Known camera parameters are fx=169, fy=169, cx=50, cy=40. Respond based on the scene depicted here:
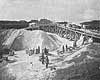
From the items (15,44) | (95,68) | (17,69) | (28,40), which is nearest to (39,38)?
(28,40)

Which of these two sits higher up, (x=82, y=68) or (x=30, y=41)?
(x=82, y=68)

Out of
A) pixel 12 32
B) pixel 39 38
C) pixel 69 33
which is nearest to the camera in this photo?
pixel 39 38

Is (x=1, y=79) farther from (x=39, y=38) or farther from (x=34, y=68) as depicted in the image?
(x=39, y=38)

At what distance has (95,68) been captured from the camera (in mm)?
16656

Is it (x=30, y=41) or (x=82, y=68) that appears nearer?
(x=82, y=68)

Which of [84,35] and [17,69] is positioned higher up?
[84,35]

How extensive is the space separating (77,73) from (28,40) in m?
15.9

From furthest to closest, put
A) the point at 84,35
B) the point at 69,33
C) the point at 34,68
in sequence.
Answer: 1. the point at 69,33
2. the point at 84,35
3. the point at 34,68

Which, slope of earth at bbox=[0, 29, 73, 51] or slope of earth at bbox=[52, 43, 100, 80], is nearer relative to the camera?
slope of earth at bbox=[52, 43, 100, 80]

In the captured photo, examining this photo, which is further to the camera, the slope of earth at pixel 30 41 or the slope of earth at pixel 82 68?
the slope of earth at pixel 30 41

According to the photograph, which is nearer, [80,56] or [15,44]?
[80,56]

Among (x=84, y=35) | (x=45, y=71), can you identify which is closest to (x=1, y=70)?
(x=45, y=71)

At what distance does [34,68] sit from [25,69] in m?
0.96

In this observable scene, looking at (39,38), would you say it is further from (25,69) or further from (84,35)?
(25,69)
